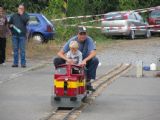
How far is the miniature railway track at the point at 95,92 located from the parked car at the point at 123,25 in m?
13.1

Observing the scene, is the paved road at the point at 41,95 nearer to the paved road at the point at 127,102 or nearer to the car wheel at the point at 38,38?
the paved road at the point at 127,102

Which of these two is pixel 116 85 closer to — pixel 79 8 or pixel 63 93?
pixel 63 93

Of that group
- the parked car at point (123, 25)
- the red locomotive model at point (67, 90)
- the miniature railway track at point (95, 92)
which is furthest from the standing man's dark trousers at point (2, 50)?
the parked car at point (123, 25)

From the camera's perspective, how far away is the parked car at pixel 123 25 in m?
32.4

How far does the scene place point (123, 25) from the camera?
1284 inches

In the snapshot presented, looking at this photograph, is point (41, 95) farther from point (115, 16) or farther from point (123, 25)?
point (115, 16)

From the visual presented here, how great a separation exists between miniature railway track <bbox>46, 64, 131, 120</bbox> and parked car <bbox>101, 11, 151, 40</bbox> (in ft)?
43.1

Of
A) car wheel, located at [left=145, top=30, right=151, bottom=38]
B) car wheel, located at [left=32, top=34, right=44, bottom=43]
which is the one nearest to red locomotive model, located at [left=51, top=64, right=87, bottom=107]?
car wheel, located at [left=32, top=34, right=44, bottom=43]

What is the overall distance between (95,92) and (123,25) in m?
19.9

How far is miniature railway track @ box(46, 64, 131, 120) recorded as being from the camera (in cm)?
1016

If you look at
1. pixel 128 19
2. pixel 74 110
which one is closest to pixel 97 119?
pixel 74 110

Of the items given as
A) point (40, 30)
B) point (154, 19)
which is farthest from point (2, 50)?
point (154, 19)

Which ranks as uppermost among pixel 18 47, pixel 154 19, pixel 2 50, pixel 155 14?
pixel 155 14

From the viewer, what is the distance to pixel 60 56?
11.6 m
